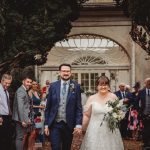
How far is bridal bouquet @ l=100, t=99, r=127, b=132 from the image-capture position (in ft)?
36.6

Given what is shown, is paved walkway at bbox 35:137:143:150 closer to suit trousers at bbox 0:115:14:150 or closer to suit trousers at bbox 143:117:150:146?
suit trousers at bbox 143:117:150:146

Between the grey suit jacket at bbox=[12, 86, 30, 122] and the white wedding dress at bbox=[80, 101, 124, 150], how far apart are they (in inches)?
65.3

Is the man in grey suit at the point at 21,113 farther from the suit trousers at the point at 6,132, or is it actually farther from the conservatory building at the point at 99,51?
the conservatory building at the point at 99,51

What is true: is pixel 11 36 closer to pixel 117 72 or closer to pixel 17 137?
pixel 17 137

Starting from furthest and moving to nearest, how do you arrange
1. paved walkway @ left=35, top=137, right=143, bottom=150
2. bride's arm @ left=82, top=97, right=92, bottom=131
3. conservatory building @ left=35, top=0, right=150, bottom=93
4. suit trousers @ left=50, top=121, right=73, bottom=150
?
conservatory building @ left=35, top=0, right=150, bottom=93, paved walkway @ left=35, top=137, right=143, bottom=150, bride's arm @ left=82, top=97, right=92, bottom=131, suit trousers @ left=50, top=121, right=73, bottom=150

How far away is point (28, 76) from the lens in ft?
41.5

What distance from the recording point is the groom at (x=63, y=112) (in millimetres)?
10297

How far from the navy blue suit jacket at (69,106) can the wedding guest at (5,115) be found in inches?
62.4

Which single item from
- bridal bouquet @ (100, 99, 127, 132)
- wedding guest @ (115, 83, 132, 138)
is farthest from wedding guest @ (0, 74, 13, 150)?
wedding guest @ (115, 83, 132, 138)

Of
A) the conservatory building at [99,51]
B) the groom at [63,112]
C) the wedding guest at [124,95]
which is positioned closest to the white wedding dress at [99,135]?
the groom at [63,112]

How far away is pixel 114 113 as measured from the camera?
1123cm

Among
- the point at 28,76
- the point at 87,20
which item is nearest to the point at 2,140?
the point at 28,76

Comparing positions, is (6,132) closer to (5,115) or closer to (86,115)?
(5,115)

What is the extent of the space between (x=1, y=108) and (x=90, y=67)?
18.2m
